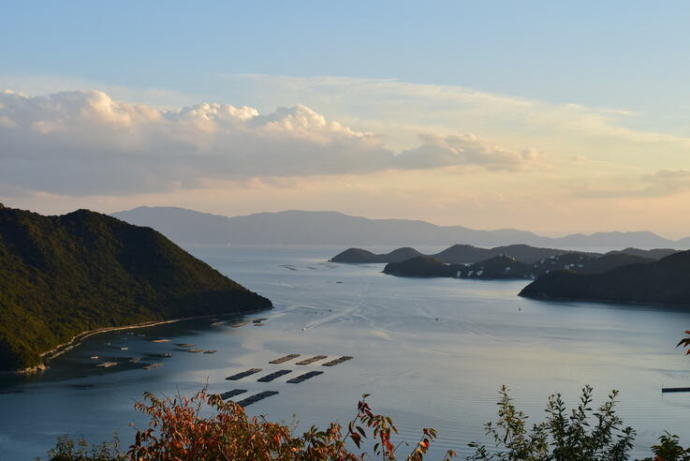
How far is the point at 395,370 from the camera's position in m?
76.4

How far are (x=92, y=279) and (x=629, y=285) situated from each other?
394ft

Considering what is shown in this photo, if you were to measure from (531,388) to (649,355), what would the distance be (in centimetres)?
3069

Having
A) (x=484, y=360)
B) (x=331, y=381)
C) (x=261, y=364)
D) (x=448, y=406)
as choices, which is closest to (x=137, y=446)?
(x=448, y=406)

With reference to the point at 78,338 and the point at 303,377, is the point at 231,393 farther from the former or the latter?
the point at 78,338

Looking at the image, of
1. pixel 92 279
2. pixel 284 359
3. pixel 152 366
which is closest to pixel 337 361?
pixel 284 359

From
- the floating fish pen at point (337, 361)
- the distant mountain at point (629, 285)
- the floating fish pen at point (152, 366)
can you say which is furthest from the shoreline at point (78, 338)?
the distant mountain at point (629, 285)

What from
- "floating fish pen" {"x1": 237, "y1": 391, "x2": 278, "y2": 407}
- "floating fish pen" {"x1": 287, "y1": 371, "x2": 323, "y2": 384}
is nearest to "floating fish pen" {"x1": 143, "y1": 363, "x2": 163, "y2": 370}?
"floating fish pen" {"x1": 287, "y1": 371, "x2": 323, "y2": 384}

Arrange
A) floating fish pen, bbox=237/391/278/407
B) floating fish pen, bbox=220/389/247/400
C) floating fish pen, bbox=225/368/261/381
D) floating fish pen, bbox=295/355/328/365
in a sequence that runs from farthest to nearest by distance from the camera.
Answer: floating fish pen, bbox=295/355/328/365, floating fish pen, bbox=225/368/261/381, floating fish pen, bbox=220/389/247/400, floating fish pen, bbox=237/391/278/407

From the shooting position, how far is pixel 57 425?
175 feet

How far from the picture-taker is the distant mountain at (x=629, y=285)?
153875mm

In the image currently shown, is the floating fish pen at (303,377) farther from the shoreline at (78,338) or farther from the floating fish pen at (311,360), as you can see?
the shoreline at (78,338)

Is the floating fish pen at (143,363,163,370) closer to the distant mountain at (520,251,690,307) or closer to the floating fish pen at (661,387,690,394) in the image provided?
the floating fish pen at (661,387,690,394)

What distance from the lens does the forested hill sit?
102125 millimetres

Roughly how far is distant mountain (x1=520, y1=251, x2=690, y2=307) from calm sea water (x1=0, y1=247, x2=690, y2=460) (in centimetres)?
1868
